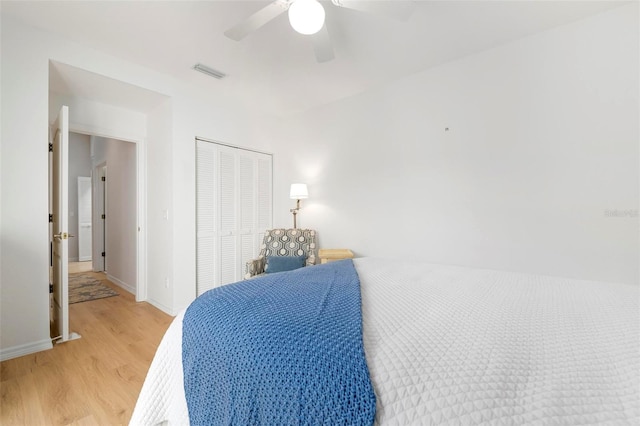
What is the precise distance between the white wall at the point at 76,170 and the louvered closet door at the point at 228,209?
14.5 feet

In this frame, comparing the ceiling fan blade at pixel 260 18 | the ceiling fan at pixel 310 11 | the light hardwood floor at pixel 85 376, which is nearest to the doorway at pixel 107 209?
the light hardwood floor at pixel 85 376

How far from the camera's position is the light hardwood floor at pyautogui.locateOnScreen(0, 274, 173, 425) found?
153 centimetres

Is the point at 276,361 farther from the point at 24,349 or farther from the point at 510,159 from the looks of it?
the point at 24,349

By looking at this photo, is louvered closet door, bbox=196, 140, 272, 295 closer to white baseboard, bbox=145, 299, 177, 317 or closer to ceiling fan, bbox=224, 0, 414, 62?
white baseboard, bbox=145, 299, 177, 317

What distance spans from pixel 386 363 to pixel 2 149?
9.88 feet

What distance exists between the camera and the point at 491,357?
28.9 inches

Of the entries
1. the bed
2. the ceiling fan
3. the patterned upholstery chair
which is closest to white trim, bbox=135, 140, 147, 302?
the patterned upholstery chair

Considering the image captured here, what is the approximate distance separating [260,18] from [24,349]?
304 cm

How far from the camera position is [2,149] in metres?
2.02

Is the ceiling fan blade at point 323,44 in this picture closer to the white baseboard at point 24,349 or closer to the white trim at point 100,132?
the white trim at point 100,132

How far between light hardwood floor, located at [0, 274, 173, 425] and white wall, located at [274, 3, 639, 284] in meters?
2.29

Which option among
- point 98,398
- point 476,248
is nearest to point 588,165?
point 476,248

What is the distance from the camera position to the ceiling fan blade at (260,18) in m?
1.55

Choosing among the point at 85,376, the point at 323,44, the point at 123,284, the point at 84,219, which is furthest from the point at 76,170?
the point at 323,44
